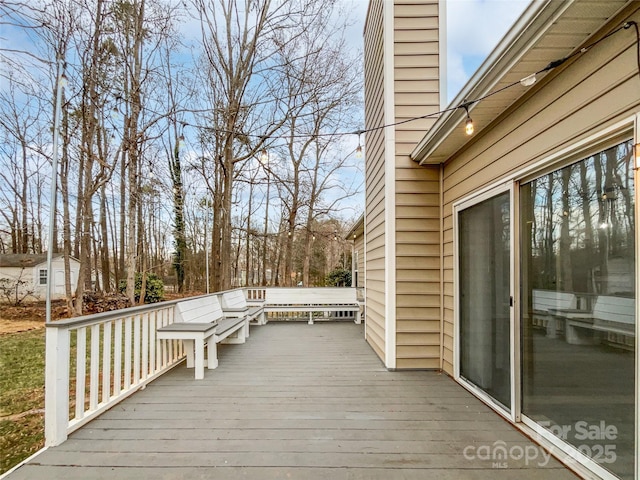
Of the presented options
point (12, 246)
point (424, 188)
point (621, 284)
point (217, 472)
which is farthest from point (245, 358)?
point (12, 246)

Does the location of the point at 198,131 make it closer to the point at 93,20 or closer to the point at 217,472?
the point at 93,20

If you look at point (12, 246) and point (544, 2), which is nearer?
point (544, 2)

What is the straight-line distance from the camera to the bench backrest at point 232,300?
6.07m

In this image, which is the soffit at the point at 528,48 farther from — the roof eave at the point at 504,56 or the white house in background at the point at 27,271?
the white house in background at the point at 27,271

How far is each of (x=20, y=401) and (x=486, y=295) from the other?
471 cm

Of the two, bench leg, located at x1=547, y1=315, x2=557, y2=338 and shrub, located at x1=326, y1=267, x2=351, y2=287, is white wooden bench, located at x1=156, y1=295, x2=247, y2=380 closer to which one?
bench leg, located at x1=547, y1=315, x2=557, y2=338

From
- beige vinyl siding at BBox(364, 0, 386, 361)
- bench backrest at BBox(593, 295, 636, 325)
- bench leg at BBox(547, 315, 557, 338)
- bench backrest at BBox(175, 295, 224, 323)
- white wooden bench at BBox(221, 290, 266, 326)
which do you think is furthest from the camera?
white wooden bench at BBox(221, 290, 266, 326)

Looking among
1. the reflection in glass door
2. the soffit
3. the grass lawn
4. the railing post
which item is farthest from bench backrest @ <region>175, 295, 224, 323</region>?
the soffit

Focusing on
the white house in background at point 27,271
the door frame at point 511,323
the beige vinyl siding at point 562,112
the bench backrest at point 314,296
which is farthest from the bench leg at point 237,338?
the white house in background at point 27,271

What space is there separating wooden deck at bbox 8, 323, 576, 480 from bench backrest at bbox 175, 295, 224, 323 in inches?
25.9

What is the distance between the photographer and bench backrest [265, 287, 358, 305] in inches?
306

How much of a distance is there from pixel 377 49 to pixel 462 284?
3.30 m

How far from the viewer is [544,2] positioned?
1.65 meters

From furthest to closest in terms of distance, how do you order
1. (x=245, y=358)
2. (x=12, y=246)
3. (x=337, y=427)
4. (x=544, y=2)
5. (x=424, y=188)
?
1. (x=12, y=246)
2. (x=245, y=358)
3. (x=424, y=188)
4. (x=337, y=427)
5. (x=544, y=2)
